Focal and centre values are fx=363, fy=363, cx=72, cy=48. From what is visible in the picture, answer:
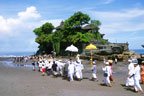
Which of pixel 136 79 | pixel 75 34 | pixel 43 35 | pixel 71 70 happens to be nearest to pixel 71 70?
pixel 71 70

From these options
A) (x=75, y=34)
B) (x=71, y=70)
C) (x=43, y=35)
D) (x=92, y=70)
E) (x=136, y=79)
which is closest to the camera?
(x=136, y=79)

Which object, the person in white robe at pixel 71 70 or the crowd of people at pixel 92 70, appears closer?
the crowd of people at pixel 92 70

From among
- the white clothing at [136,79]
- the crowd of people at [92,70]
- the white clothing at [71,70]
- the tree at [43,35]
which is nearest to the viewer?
the white clothing at [136,79]

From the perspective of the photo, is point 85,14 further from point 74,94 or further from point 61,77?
point 74,94

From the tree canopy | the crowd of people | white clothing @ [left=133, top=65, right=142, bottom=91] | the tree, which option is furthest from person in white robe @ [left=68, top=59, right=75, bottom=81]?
the tree

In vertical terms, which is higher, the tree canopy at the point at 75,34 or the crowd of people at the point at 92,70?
the tree canopy at the point at 75,34

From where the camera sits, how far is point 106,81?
24.2m

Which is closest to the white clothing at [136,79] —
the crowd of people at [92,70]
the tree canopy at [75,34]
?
the crowd of people at [92,70]

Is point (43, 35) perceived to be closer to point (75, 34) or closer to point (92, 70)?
point (75, 34)

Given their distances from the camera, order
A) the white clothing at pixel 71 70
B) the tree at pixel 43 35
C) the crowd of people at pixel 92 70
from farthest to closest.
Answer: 1. the tree at pixel 43 35
2. the white clothing at pixel 71 70
3. the crowd of people at pixel 92 70

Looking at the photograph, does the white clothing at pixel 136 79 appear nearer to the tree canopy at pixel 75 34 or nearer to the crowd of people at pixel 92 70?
the crowd of people at pixel 92 70

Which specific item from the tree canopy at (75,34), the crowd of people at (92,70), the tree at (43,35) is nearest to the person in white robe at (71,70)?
the crowd of people at (92,70)

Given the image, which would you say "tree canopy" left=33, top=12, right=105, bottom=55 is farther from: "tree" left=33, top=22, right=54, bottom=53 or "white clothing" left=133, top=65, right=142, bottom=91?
"white clothing" left=133, top=65, right=142, bottom=91

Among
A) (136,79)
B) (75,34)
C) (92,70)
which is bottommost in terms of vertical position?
(136,79)
